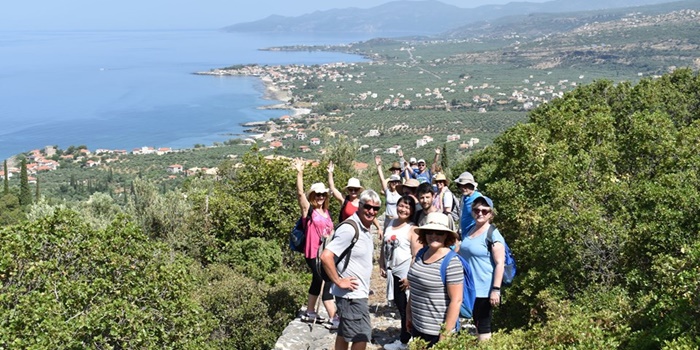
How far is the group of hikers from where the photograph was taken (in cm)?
439

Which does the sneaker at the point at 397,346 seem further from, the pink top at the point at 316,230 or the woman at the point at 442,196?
the woman at the point at 442,196

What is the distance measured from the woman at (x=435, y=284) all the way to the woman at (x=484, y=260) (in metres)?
0.72

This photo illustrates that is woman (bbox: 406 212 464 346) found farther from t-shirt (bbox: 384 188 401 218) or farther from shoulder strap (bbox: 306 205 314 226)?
t-shirt (bbox: 384 188 401 218)

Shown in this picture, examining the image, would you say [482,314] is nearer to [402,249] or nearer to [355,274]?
[402,249]

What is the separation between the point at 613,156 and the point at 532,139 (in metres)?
1.62

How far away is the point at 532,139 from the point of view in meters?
11.0

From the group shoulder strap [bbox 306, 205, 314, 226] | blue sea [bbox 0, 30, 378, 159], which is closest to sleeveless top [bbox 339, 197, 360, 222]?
shoulder strap [bbox 306, 205, 314, 226]

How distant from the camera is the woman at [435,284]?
4273mm

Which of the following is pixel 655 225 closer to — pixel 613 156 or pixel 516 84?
pixel 613 156

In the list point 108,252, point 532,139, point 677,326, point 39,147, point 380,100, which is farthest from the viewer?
point 380,100

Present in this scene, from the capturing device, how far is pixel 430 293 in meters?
4.41

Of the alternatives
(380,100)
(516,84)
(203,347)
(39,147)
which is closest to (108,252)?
(203,347)

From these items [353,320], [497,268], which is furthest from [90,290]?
[497,268]

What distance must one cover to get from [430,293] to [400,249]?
4.45 ft
